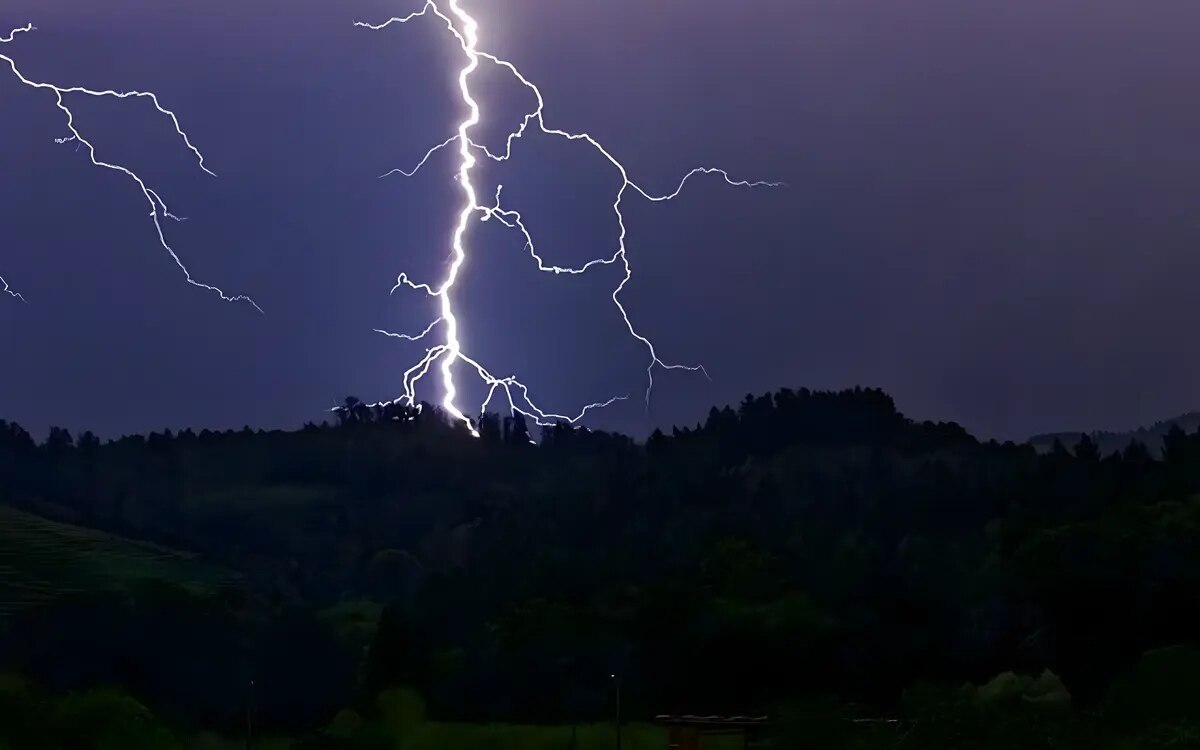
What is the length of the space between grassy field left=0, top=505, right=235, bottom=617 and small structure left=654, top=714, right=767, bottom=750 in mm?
21895

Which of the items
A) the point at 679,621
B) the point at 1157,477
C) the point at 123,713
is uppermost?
the point at 1157,477

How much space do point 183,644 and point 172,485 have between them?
32784 mm

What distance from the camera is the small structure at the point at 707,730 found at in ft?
84.8

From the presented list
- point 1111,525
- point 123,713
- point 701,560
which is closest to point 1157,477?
point 1111,525

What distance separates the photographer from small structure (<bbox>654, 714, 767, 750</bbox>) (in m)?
25.8

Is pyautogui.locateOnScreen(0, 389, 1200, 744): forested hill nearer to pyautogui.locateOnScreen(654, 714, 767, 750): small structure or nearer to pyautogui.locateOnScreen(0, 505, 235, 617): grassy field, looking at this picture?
pyautogui.locateOnScreen(0, 505, 235, 617): grassy field

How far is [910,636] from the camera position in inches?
1324

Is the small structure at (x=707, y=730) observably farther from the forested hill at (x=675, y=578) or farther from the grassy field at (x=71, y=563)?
the grassy field at (x=71, y=563)

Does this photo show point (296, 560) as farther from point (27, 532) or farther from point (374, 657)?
point (374, 657)

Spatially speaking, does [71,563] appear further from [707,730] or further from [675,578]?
[707,730]

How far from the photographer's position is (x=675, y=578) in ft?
130

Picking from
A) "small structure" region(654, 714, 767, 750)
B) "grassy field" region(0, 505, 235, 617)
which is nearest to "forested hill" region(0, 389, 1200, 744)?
"grassy field" region(0, 505, 235, 617)

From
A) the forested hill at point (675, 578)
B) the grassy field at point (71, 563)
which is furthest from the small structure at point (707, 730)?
the grassy field at point (71, 563)

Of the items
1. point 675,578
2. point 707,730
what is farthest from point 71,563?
point 707,730
